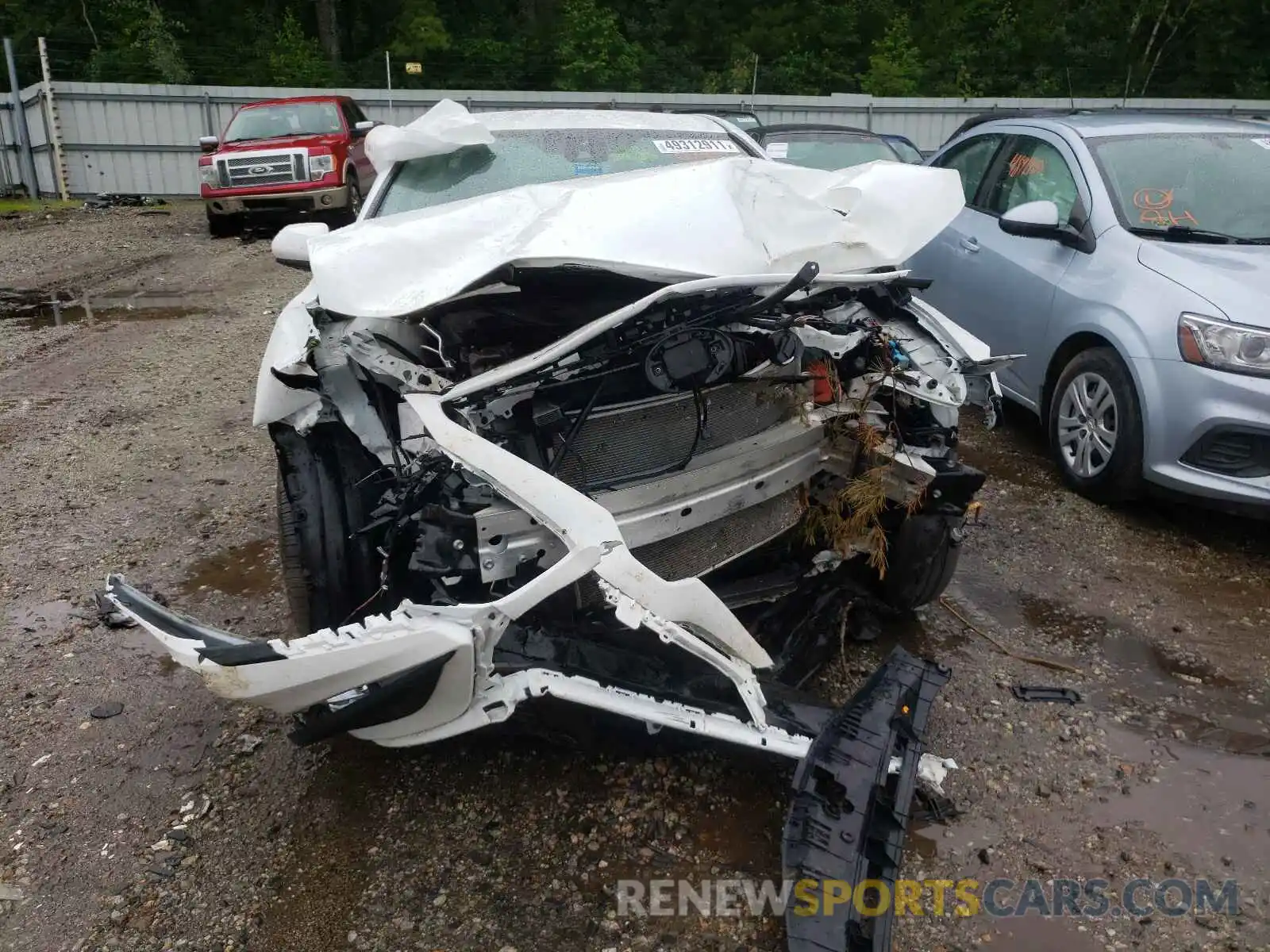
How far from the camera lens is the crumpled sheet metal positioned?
371 centimetres

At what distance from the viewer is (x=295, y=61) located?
23547 mm

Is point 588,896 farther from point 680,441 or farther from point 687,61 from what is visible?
point 687,61

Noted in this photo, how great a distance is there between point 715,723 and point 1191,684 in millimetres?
1823

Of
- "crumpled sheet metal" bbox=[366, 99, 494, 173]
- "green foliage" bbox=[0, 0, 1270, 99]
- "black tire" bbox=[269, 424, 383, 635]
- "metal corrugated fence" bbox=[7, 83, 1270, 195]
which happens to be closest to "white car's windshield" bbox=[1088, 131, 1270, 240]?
"crumpled sheet metal" bbox=[366, 99, 494, 173]

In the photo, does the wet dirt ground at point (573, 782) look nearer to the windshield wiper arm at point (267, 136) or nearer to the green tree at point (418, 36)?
the windshield wiper arm at point (267, 136)

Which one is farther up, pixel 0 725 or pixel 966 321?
pixel 966 321

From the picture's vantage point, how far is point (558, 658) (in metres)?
2.28

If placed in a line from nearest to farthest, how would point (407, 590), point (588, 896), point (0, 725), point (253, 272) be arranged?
point (588, 896), point (407, 590), point (0, 725), point (253, 272)

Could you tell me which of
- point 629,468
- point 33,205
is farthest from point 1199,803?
point 33,205

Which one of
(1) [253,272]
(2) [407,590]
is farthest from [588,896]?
(1) [253,272]

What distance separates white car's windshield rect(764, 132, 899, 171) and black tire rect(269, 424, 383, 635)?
657 centimetres

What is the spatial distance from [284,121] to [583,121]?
9114mm

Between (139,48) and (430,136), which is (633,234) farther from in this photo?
(139,48)

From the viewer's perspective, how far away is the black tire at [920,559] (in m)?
3.09
